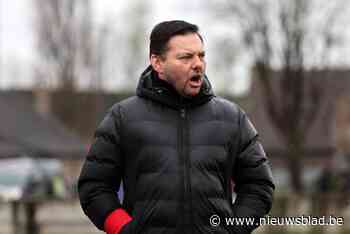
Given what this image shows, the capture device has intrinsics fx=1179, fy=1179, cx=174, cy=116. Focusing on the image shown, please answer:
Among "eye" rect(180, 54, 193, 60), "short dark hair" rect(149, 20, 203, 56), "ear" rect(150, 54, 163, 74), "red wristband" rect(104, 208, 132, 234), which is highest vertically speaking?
"short dark hair" rect(149, 20, 203, 56)

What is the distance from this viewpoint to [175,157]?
4914 mm

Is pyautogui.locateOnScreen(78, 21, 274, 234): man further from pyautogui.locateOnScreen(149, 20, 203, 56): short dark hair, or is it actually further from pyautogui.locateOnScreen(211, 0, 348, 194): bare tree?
pyautogui.locateOnScreen(211, 0, 348, 194): bare tree

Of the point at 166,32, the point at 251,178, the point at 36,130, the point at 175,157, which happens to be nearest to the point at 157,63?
the point at 166,32

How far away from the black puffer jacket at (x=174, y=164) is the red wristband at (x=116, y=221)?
0.08 feet

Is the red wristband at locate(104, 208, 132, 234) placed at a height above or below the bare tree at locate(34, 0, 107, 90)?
above

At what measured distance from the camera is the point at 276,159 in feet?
194

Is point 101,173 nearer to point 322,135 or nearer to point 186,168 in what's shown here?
point 186,168

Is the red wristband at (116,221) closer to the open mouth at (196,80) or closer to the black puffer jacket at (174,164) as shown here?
the black puffer jacket at (174,164)

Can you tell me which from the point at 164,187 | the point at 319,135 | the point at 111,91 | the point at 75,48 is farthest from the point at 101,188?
the point at 111,91

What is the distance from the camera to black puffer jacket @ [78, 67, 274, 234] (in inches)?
193

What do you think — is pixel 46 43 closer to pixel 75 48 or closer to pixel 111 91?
pixel 75 48

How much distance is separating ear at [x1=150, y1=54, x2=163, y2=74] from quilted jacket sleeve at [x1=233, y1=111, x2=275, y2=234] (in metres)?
0.41

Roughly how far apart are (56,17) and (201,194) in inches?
2086

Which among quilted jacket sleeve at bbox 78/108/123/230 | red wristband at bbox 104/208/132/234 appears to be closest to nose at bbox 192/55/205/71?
quilted jacket sleeve at bbox 78/108/123/230
